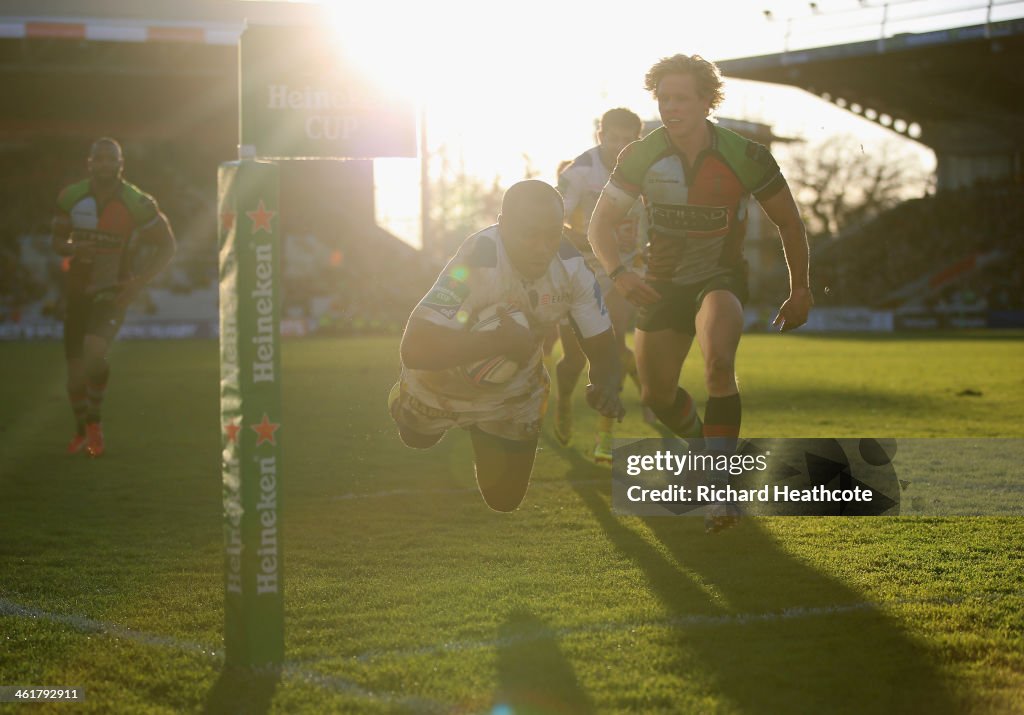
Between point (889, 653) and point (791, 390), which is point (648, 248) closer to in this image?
point (889, 653)

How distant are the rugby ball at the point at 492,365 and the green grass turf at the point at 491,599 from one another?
74 cm

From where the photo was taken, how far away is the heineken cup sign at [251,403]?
3.38 m

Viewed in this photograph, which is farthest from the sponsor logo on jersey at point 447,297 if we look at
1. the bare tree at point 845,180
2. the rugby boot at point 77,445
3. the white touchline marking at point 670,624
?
the bare tree at point 845,180

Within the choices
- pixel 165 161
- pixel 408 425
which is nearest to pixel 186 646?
pixel 408 425

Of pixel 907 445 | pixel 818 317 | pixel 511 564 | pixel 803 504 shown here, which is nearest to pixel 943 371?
pixel 907 445

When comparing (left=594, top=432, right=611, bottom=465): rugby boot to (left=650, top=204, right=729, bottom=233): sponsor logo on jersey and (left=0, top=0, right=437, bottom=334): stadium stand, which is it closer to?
(left=650, top=204, right=729, bottom=233): sponsor logo on jersey

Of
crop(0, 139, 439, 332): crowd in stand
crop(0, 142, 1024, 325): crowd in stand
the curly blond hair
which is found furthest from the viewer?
crop(0, 139, 439, 332): crowd in stand

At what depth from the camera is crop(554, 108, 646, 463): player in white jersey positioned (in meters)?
8.26

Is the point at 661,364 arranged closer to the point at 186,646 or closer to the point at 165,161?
the point at 186,646

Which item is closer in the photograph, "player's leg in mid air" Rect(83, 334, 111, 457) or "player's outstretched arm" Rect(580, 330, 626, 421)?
"player's outstretched arm" Rect(580, 330, 626, 421)

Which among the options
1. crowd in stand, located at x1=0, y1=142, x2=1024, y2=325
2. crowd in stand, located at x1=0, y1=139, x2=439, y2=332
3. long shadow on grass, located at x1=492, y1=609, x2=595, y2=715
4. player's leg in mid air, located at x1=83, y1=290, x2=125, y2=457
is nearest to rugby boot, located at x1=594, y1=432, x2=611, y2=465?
player's leg in mid air, located at x1=83, y1=290, x2=125, y2=457

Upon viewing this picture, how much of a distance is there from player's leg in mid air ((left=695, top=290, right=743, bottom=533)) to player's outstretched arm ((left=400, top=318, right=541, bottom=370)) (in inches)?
42.0

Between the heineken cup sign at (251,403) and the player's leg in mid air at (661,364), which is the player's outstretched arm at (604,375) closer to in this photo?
the player's leg in mid air at (661,364)

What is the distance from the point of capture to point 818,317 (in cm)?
4088
